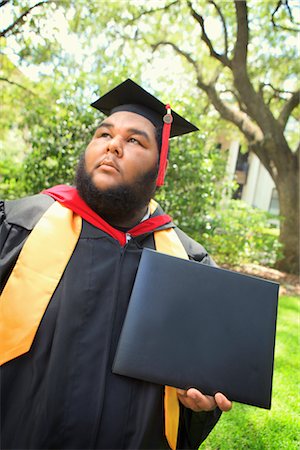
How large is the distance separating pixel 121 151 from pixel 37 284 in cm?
71

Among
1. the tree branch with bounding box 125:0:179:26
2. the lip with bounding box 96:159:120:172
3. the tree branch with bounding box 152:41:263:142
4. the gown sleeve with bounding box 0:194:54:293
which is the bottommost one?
the gown sleeve with bounding box 0:194:54:293

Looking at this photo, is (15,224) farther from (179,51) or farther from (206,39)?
(179,51)

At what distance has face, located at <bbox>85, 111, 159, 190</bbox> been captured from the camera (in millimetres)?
1558

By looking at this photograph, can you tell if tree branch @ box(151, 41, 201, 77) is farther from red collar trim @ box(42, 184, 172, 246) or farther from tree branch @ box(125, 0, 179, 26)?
red collar trim @ box(42, 184, 172, 246)

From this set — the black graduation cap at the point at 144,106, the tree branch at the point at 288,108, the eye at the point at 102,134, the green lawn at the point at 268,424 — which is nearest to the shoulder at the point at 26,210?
the eye at the point at 102,134

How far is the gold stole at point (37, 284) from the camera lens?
1301mm

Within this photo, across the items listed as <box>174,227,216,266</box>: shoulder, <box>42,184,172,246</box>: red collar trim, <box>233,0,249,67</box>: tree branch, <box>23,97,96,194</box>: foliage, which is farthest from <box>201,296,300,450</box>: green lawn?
<box>233,0,249,67</box>: tree branch

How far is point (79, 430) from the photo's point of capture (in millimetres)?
1284

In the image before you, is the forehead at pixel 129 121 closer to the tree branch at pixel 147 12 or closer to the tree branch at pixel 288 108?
the tree branch at pixel 147 12

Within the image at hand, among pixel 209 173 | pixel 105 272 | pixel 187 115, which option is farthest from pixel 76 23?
pixel 105 272

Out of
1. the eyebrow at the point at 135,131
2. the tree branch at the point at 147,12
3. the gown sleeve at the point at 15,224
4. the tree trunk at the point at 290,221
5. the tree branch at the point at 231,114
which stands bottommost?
the gown sleeve at the point at 15,224

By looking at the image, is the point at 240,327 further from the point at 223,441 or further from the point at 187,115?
the point at 187,115

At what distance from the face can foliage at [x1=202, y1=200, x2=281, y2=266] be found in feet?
15.6

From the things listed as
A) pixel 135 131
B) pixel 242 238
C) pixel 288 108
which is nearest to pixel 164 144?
pixel 135 131
